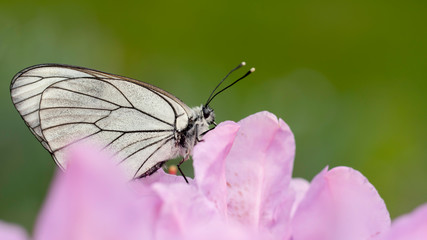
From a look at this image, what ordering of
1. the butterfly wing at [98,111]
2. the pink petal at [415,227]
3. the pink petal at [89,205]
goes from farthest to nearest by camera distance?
the butterfly wing at [98,111], the pink petal at [415,227], the pink petal at [89,205]

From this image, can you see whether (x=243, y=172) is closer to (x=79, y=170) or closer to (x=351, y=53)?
(x=79, y=170)

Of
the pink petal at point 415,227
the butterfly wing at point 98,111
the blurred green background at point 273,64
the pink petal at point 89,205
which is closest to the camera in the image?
the pink petal at point 89,205

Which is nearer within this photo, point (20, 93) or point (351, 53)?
point (20, 93)

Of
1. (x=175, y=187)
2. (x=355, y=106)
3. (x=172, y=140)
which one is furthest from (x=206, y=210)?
(x=355, y=106)

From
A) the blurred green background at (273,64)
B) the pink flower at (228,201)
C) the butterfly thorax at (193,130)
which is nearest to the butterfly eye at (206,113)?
the butterfly thorax at (193,130)

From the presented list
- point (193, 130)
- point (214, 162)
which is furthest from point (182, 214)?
point (193, 130)

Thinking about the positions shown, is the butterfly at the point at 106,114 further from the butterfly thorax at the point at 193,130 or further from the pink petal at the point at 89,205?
the pink petal at the point at 89,205
